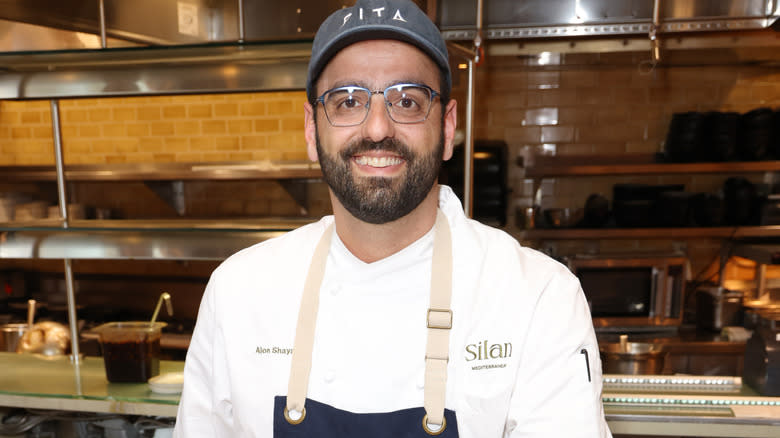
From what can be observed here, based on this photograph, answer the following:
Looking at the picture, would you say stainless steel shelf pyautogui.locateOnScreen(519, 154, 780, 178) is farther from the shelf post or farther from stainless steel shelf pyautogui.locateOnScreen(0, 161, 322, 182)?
the shelf post

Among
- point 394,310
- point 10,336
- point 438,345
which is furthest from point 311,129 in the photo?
point 10,336

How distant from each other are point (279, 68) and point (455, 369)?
83 centimetres

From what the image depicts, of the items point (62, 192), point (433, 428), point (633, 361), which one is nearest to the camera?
point (433, 428)

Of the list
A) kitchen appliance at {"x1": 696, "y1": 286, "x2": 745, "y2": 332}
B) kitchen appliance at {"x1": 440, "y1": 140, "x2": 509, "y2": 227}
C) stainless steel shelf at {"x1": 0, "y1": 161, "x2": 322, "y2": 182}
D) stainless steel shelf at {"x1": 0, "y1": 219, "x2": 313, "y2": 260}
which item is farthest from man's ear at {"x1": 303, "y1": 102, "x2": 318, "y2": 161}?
kitchen appliance at {"x1": 696, "y1": 286, "x2": 745, "y2": 332}

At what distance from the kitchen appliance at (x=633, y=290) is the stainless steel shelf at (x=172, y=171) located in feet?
6.27

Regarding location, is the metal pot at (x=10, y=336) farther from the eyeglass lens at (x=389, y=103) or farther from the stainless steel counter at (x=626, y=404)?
the eyeglass lens at (x=389, y=103)

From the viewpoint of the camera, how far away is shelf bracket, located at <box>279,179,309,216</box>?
4.10 metres

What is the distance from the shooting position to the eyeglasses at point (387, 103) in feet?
3.63

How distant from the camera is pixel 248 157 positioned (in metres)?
4.21

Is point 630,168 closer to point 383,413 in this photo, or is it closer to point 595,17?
point 595,17

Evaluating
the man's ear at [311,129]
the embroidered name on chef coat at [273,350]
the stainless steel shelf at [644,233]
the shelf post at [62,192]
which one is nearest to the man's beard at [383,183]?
the man's ear at [311,129]

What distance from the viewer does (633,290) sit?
11.7 ft

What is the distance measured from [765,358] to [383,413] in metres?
1.24

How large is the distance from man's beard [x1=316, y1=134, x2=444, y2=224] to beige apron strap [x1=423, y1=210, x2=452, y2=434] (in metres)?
0.15
